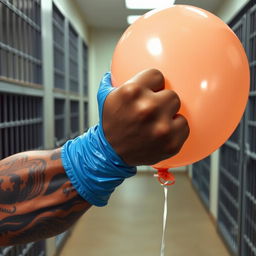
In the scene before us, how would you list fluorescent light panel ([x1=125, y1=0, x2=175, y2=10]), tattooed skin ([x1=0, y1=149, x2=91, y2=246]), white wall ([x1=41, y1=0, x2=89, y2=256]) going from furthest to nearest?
fluorescent light panel ([x1=125, y1=0, x2=175, y2=10])
white wall ([x1=41, y1=0, x2=89, y2=256])
tattooed skin ([x1=0, y1=149, x2=91, y2=246])

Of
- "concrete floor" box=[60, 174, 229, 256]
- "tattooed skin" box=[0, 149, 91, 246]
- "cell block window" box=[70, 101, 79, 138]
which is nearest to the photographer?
"tattooed skin" box=[0, 149, 91, 246]

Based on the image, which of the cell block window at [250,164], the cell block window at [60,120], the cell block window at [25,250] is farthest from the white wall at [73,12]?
the cell block window at [25,250]

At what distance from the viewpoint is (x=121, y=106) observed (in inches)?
20.6

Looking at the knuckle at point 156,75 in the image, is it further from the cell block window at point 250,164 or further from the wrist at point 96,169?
the cell block window at point 250,164

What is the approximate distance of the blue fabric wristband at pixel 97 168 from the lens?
0.58 meters

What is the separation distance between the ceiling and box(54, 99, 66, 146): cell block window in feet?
5.21

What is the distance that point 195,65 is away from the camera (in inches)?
25.9

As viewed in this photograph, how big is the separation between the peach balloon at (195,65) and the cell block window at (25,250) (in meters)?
1.59

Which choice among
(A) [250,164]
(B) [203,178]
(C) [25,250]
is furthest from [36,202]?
(B) [203,178]

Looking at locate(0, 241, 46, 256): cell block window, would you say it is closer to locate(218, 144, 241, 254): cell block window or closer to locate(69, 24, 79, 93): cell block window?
locate(218, 144, 241, 254): cell block window

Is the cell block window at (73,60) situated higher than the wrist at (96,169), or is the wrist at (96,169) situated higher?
the cell block window at (73,60)

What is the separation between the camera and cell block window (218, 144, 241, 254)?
2.90 meters

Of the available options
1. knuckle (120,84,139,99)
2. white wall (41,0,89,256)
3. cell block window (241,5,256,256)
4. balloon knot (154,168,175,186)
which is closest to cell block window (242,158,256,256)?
cell block window (241,5,256,256)

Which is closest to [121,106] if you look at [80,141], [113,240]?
[80,141]
